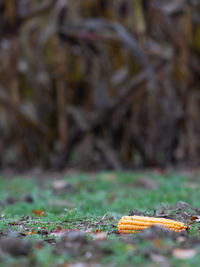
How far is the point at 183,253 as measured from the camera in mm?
3217

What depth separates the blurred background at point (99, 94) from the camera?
1307cm

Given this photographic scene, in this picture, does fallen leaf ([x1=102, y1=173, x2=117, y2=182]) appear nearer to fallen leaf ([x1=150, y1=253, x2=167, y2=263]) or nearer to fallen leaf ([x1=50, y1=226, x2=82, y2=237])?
fallen leaf ([x1=50, y1=226, x2=82, y2=237])

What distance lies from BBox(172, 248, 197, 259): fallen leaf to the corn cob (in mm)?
910

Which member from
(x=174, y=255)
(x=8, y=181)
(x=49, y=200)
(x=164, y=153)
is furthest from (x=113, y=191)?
(x=174, y=255)

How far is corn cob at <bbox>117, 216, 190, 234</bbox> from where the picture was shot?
13.9ft

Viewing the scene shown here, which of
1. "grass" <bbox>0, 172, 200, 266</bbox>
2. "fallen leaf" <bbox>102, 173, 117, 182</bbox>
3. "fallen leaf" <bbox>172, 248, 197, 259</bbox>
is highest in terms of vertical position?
"fallen leaf" <bbox>172, 248, 197, 259</bbox>

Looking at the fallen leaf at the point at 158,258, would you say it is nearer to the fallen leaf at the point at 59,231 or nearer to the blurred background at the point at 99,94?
the fallen leaf at the point at 59,231

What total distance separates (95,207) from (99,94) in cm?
658

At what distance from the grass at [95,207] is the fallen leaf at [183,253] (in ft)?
→ 0.10

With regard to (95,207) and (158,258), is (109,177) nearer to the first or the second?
(95,207)

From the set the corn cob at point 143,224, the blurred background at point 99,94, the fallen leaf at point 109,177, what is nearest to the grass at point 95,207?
the fallen leaf at point 109,177

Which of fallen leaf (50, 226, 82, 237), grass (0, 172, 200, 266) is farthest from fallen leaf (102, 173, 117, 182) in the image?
fallen leaf (50, 226, 82, 237)

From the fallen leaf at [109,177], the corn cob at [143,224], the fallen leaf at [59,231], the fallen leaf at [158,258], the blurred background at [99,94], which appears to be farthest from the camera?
the blurred background at [99,94]

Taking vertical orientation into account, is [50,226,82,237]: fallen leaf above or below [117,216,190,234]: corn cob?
below
